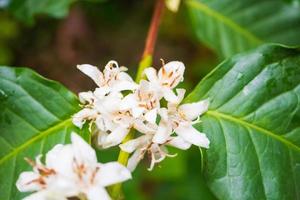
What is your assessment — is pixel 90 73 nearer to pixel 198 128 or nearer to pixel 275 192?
pixel 198 128

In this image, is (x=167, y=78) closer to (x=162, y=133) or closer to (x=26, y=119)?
(x=162, y=133)

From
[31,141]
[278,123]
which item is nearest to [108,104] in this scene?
[31,141]

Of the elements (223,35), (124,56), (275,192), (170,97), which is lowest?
(275,192)

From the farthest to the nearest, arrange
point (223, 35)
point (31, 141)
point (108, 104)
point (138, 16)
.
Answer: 1. point (138, 16)
2. point (223, 35)
3. point (31, 141)
4. point (108, 104)

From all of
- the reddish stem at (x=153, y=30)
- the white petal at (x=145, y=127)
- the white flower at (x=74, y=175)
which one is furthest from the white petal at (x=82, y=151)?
the reddish stem at (x=153, y=30)

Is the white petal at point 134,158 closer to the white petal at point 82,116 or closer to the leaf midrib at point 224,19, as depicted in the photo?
the white petal at point 82,116

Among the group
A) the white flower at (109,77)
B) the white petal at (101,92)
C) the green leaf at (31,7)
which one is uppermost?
the green leaf at (31,7)
